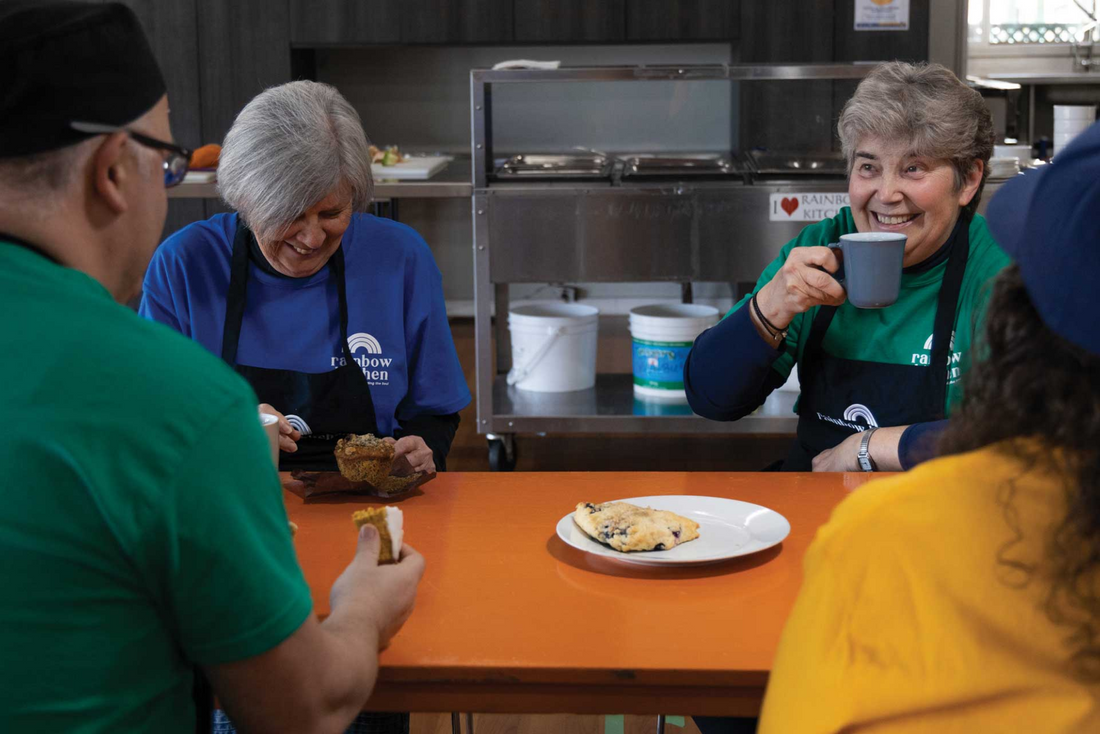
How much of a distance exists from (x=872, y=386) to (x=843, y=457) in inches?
8.3

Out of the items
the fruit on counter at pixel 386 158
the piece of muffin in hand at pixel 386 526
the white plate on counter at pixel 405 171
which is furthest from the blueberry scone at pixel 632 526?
the fruit on counter at pixel 386 158

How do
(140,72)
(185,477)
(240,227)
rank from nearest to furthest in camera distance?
(185,477)
(140,72)
(240,227)

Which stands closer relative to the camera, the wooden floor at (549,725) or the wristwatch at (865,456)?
the wristwatch at (865,456)

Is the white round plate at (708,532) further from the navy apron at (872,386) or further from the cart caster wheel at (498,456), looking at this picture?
the cart caster wheel at (498,456)

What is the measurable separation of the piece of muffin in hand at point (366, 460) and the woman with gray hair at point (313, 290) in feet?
1.16

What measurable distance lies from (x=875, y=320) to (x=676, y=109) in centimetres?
444

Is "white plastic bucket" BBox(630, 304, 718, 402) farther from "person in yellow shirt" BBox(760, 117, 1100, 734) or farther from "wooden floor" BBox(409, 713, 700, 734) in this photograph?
"person in yellow shirt" BBox(760, 117, 1100, 734)

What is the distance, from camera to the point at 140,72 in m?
0.90

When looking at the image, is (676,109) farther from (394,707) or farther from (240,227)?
(394,707)

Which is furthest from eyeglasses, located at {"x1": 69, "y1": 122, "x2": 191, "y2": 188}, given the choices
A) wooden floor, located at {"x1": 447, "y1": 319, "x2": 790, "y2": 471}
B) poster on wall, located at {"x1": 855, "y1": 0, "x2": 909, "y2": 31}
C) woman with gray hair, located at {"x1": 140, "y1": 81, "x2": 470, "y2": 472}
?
poster on wall, located at {"x1": 855, "y1": 0, "x2": 909, "y2": 31}

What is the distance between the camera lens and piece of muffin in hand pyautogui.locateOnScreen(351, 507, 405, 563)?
1.18m

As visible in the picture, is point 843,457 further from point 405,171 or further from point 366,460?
point 405,171

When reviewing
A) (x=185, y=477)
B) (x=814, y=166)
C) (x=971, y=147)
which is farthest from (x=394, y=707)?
(x=814, y=166)

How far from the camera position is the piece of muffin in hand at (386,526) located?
118cm
